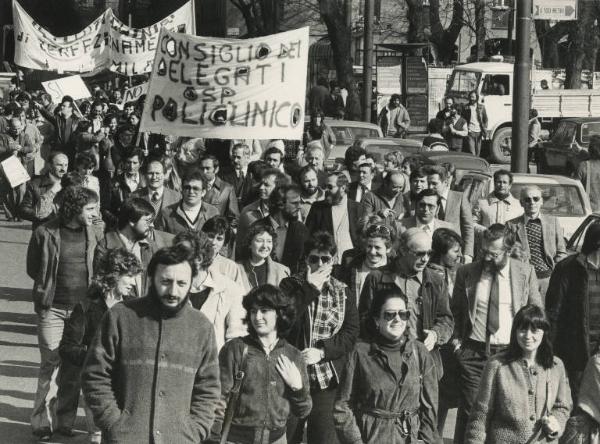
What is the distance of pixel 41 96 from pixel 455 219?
1914 cm

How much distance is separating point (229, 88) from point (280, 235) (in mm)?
3526

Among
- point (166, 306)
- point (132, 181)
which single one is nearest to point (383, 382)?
point (166, 306)

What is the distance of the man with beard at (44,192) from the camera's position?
1111 centimetres

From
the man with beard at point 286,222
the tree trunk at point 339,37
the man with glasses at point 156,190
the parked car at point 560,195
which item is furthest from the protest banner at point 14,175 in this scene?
the tree trunk at point 339,37

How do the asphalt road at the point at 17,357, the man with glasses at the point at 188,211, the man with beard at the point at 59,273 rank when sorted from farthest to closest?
the man with glasses at the point at 188,211, the asphalt road at the point at 17,357, the man with beard at the point at 59,273

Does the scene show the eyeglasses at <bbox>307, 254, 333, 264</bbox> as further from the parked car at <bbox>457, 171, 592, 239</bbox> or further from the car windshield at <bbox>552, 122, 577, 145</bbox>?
the car windshield at <bbox>552, 122, 577, 145</bbox>

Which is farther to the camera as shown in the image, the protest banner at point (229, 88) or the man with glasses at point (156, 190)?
the protest banner at point (229, 88)

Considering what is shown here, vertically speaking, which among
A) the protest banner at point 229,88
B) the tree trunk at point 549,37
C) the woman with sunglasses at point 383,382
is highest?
the tree trunk at point 549,37

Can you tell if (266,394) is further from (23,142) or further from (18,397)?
(23,142)

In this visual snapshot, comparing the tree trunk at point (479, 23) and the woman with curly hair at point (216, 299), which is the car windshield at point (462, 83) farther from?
the woman with curly hair at point (216, 299)

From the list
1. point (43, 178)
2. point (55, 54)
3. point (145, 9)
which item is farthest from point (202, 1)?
point (43, 178)

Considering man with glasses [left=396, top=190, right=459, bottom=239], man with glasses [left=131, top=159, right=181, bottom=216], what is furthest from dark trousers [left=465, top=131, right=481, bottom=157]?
man with glasses [left=396, top=190, right=459, bottom=239]

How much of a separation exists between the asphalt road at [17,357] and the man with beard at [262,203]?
1.84 metres

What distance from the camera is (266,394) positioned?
6.16 metres
